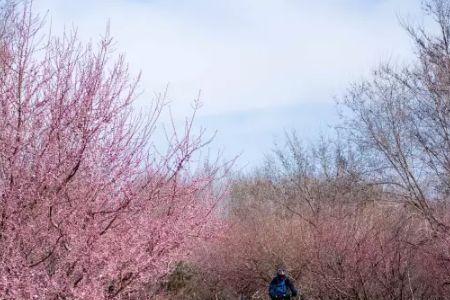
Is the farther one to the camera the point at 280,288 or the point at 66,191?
the point at 280,288

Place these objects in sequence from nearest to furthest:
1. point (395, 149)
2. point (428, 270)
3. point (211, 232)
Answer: point (211, 232), point (428, 270), point (395, 149)

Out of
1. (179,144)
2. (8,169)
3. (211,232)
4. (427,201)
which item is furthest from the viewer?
(427,201)

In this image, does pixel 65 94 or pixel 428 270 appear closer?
pixel 65 94

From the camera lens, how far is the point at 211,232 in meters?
11.0

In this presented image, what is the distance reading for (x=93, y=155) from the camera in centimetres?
786

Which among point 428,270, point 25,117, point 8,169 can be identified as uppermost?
point 25,117

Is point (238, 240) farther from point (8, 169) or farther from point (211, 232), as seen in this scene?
point (8, 169)

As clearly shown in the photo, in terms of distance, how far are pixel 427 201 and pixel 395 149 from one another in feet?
7.01

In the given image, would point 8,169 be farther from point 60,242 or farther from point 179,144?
point 179,144

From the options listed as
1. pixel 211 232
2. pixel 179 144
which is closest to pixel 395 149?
pixel 211 232

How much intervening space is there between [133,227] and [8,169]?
171cm

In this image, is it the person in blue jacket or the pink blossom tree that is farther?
the person in blue jacket

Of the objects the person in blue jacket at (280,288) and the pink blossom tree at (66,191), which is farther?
the person in blue jacket at (280,288)

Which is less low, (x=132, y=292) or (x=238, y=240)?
(x=238, y=240)
